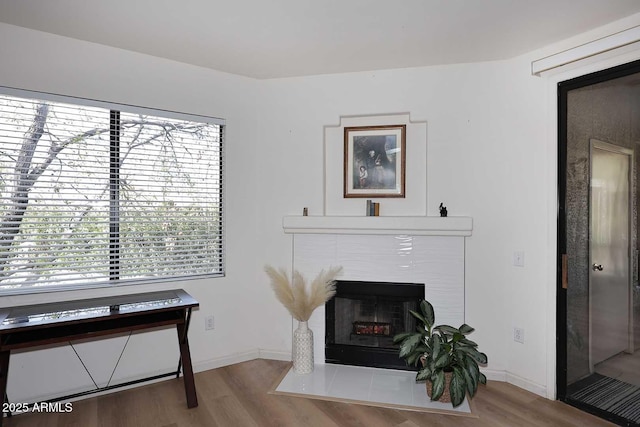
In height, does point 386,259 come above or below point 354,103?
below

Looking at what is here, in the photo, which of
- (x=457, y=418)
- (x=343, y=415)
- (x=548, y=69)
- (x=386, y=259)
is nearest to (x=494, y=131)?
(x=548, y=69)

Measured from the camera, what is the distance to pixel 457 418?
7.64 feet

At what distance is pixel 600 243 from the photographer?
93.2 inches

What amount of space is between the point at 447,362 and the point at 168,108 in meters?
2.77

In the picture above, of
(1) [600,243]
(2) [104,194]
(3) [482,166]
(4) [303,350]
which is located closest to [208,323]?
(4) [303,350]

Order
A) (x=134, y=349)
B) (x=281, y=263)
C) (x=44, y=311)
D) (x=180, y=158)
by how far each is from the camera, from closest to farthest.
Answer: (x=44, y=311) < (x=134, y=349) < (x=180, y=158) < (x=281, y=263)

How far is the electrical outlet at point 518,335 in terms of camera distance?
275cm

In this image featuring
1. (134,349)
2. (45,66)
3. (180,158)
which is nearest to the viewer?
(45,66)

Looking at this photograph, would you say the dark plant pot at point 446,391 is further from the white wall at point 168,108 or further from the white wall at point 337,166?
the white wall at point 168,108

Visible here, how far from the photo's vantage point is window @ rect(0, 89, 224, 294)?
2396 millimetres

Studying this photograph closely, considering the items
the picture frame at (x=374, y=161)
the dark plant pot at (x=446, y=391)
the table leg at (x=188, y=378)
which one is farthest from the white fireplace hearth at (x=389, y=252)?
the table leg at (x=188, y=378)

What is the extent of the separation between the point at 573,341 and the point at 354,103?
2.41 metres

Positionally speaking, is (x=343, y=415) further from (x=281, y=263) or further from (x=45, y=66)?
(x=45, y=66)

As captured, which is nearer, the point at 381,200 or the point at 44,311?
the point at 44,311
